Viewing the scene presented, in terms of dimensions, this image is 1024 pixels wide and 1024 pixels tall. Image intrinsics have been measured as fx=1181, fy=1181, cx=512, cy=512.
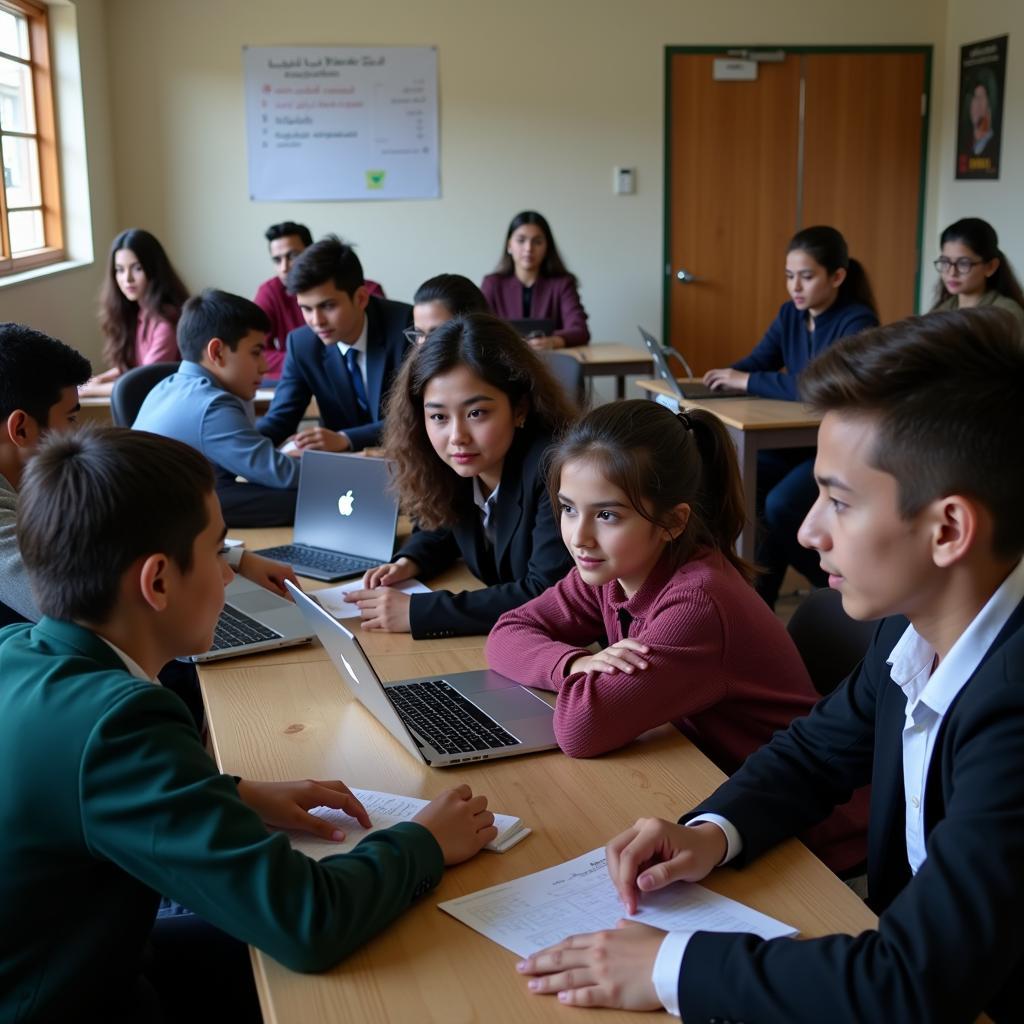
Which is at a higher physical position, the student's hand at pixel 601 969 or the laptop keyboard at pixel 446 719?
the student's hand at pixel 601 969

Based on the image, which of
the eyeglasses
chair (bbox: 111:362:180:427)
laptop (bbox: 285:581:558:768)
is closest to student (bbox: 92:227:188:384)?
chair (bbox: 111:362:180:427)

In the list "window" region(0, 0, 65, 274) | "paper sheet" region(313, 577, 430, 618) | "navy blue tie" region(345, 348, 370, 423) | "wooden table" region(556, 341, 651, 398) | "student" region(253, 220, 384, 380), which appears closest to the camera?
"paper sheet" region(313, 577, 430, 618)

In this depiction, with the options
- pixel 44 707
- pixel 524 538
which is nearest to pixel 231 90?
pixel 524 538

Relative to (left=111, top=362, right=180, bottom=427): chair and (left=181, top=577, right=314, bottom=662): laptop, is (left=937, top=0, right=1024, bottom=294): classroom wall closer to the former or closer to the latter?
(left=111, top=362, right=180, bottom=427): chair

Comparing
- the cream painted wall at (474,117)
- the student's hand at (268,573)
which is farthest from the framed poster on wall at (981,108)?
the student's hand at (268,573)

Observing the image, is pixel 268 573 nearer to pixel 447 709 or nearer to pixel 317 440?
pixel 447 709

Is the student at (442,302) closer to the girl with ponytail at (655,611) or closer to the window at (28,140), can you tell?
the girl with ponytail at (655,611)

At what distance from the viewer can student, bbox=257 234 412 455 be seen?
3566 mm

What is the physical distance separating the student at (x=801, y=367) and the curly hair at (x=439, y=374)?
1.74 m

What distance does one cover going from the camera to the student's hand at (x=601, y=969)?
975 millimetres

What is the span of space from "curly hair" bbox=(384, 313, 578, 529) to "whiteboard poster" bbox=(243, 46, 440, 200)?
4321 millimetres

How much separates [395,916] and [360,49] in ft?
19.3

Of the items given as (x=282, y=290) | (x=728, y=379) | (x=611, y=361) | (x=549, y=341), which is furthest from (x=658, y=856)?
(x=282, y=290)

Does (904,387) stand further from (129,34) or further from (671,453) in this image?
(129,34)
